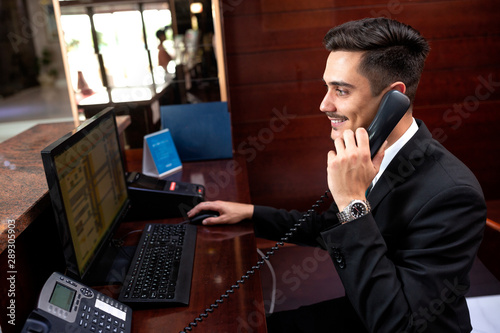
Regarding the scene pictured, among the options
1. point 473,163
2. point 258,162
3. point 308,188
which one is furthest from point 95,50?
point 473,163

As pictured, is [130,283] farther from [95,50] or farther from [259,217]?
[95,50]

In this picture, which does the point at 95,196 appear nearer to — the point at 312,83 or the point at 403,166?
the point at 403,166

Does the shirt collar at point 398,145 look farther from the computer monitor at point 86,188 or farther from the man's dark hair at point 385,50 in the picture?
the computer monitor at point 86,188

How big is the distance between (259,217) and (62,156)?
2.61ft

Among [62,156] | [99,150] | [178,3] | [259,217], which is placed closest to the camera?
[62,156]

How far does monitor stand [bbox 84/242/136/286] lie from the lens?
3.77 feet

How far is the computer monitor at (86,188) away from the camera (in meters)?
0.93

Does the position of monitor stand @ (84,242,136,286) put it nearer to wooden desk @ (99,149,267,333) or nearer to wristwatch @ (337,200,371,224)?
wooden desk @ (99,149,267,333)

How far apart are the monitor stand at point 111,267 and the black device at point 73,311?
162 mm

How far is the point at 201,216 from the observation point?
59.6 inches

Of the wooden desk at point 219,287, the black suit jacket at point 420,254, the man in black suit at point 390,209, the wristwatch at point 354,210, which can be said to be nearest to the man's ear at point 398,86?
the man in black suit at point 390,209

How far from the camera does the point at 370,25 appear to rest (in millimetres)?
1274

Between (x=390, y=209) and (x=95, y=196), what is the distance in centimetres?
85

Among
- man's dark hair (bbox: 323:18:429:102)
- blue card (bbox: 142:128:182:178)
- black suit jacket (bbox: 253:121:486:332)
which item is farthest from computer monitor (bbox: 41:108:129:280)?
man's dark hair (bbox: 323:18:429:102)
